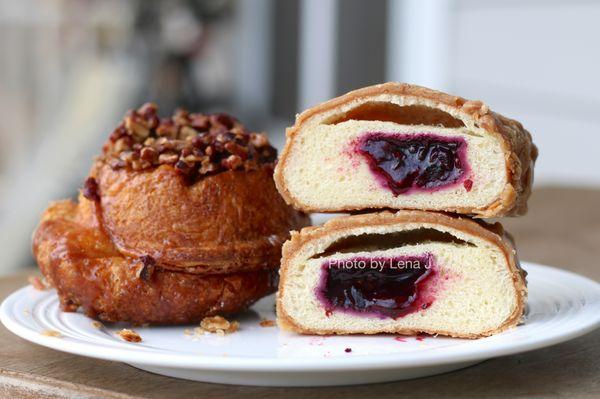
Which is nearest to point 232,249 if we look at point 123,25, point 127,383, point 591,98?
point 127,383

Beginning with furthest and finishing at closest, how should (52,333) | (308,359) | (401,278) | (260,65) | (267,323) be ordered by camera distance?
(260,65) < (267,323) < (401,278) < (52,333) < (308,359)

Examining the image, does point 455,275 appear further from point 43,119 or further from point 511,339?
point 43,119

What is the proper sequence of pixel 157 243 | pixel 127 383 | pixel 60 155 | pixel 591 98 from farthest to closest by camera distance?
pixel 60 155
pixel 591 98
pixel 157 243
pixel 127 383

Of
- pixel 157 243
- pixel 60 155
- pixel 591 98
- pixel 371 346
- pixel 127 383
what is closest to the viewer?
pixel 127 383

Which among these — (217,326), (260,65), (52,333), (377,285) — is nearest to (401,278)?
(377,285)

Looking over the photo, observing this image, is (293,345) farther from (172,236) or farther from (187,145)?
(187,145)

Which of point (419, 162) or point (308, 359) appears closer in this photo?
point (308, 359)

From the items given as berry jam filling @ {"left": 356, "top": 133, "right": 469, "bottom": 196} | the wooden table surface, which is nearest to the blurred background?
the wooden table surface
